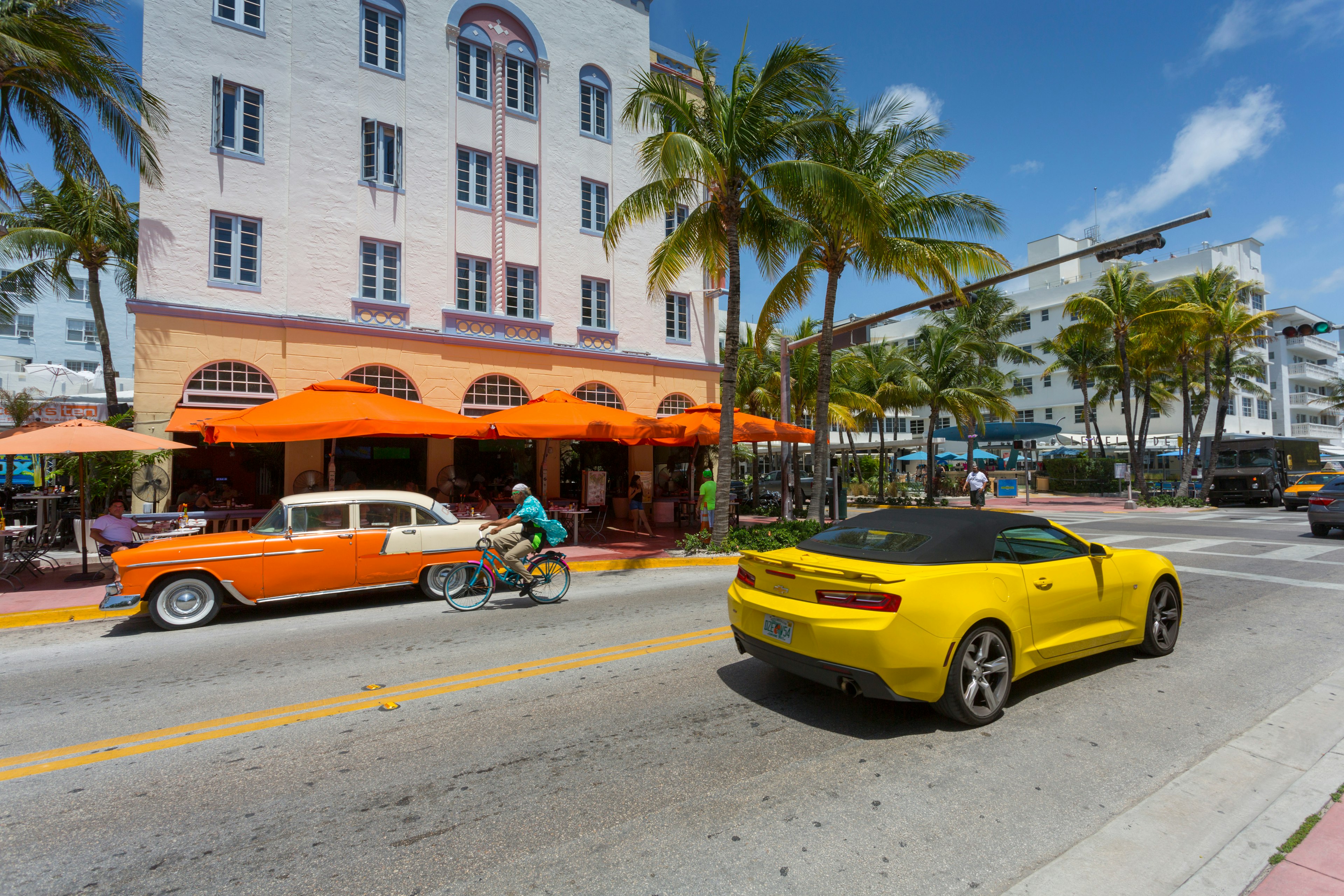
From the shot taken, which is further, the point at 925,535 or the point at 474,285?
the point at 474,285

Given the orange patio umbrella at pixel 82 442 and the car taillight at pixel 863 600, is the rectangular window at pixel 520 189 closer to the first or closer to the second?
the orange patio umbrella at pixel 82 442

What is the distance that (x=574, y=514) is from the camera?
50.6 ft

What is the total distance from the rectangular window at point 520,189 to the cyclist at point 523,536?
41.3ft

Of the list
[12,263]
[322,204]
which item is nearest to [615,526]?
[322,204]

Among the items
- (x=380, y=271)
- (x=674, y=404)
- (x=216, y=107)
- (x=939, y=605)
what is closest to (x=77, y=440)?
(x=380, y=271)

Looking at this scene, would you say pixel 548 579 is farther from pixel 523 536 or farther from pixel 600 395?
pixel 600 395

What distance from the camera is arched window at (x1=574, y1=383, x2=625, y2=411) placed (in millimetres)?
20422

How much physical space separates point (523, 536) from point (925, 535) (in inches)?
231

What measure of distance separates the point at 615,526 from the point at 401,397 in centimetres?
666

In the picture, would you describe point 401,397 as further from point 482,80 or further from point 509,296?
point 482,80

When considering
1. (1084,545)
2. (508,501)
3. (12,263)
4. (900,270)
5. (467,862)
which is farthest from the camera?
(12,263)

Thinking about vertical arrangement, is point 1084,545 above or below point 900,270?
below

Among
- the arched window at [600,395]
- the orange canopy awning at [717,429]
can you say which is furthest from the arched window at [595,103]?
the orange canopy awning at [717,429]

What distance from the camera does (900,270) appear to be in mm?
15047
